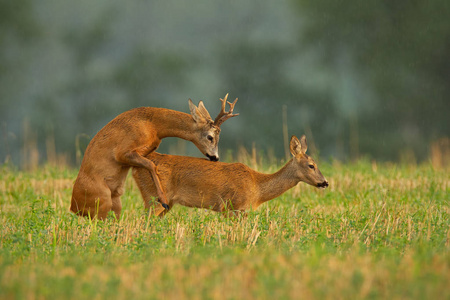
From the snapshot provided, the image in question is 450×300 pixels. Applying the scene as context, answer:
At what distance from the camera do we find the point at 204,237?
6789 millimetres

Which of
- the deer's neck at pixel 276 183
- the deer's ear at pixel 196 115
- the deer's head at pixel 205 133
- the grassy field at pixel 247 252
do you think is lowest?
the grassy field at pixel 247 252

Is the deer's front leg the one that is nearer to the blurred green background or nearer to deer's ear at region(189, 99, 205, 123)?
deer's ear at region(189, 99, 205, 123)

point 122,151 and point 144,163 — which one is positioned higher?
point 122,151

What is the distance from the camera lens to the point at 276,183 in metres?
9.05

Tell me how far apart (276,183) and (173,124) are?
5.35 ft

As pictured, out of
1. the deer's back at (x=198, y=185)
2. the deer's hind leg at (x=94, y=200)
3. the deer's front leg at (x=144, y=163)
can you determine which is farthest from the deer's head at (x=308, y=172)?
the deer's hind leg at (x=94, y=200)

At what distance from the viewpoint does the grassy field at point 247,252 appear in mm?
4336

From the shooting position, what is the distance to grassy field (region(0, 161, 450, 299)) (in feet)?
14.2

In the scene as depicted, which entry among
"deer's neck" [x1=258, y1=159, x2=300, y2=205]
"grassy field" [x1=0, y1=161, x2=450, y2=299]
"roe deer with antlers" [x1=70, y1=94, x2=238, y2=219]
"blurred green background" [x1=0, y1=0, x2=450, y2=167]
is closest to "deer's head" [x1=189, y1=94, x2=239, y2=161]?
"roe deer with antlers" [x1=70, y1=94, x2=238, y2=219]

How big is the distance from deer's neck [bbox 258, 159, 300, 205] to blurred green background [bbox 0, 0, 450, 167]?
16.8 meters

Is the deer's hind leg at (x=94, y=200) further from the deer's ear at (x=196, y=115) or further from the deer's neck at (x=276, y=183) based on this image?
the deer's neck at (x=276, y=183)

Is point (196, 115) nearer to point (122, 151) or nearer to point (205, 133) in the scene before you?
point (205, 133)

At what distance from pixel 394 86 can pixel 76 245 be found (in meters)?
22.8

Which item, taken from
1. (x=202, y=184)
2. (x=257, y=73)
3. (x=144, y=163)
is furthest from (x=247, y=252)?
(x=257, y=73)
